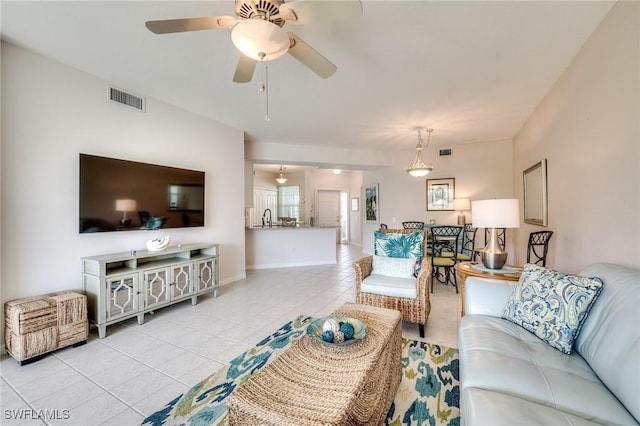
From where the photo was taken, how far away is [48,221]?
254cm

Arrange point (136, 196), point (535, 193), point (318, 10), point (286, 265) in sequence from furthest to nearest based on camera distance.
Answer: point (286, 265) < point (535, 193) < point (136, 196) < point (318, 10)

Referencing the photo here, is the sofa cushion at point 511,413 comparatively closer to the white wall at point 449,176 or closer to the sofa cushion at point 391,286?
the sofa cushion at point 391,286

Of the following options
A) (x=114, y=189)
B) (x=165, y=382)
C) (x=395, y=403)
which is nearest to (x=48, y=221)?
(x=114, y=189)

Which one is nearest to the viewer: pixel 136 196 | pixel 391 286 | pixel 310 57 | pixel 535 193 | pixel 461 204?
pixel 310 57

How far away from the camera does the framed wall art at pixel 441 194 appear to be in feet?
19.4

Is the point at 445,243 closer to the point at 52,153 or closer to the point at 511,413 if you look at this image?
the point at 511,413

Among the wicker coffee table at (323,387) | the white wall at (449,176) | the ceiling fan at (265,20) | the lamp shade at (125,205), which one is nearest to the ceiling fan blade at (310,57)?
the ceiling fan at (265,20)

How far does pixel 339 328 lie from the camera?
60.3 inches

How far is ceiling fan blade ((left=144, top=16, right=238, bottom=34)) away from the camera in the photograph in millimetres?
1531

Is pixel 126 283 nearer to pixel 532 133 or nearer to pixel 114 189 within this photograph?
pixel 114 189

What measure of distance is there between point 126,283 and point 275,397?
251 cm

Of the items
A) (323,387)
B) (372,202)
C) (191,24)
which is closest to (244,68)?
(191,24)

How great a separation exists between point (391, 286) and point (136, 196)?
3136 millimetres

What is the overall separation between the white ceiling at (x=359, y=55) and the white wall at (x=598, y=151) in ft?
0.76
